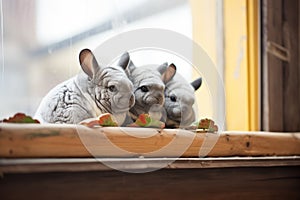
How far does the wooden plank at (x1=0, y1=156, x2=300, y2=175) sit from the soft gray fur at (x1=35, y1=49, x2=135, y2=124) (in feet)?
0.38

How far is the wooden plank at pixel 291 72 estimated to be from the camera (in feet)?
4.55

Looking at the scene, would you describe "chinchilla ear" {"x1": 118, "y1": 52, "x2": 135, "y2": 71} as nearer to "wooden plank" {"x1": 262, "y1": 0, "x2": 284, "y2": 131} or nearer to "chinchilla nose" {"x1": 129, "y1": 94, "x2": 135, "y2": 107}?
"chinchilla nose" {"x1": 129, "y1": 94, "x2": 135, "y2": 107}

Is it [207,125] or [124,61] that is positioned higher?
[124,61]

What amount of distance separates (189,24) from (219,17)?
108 mm

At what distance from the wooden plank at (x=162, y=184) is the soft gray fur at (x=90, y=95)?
134 millimetres

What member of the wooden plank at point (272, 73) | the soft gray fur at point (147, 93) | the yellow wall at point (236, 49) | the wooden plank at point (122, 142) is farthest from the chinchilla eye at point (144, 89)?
the wooden plank at point (272, 73)

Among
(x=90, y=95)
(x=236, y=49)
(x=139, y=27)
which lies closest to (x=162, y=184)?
(x=90, y=95)

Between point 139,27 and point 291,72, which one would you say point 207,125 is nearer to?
point 139,27

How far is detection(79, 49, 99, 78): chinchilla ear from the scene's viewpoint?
3.08ft

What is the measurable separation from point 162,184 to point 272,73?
22.2 inches

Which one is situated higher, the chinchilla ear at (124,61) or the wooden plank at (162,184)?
the chinchilla ear at (124,61)

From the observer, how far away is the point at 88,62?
3.10ft

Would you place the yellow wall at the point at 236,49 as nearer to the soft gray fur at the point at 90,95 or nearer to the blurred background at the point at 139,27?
Result: the blurred background at the point at 139,27

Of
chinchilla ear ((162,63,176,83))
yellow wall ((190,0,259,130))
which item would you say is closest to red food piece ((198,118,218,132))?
chinchilla ear ((162,63,176,83))
